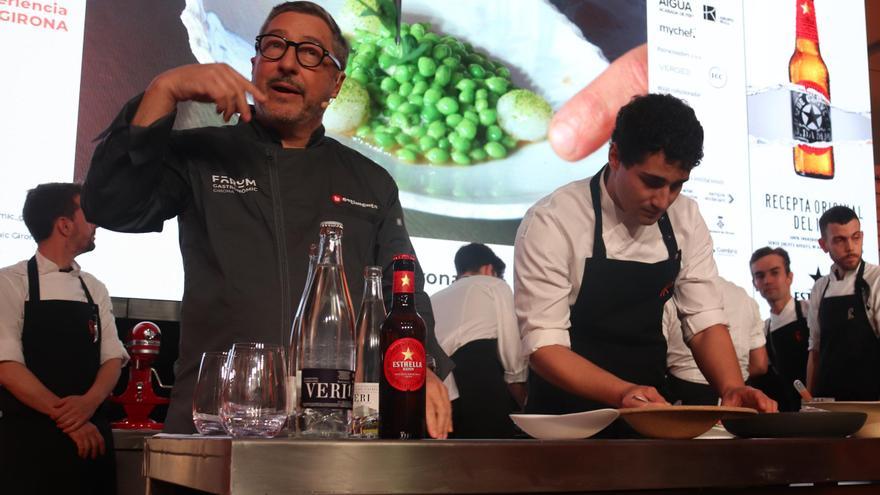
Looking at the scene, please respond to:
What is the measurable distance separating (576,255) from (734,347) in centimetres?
69

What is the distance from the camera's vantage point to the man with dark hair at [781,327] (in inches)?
148

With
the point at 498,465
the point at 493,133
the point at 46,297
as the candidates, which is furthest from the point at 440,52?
the point at 498,465

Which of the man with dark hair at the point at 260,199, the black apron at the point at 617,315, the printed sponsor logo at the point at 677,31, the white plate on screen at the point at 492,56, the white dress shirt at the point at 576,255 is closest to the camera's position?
the man with dark hair at the point at 260,199

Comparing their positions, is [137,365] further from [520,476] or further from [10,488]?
[520,476]

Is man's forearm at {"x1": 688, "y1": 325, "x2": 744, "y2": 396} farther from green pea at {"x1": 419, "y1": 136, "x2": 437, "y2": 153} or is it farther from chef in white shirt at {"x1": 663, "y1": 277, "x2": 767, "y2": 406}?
green pea at {"x1": 419, "y1": 136, "x2": 437, "y2": 153}

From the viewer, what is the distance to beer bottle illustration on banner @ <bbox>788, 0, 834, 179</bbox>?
14.0 ft

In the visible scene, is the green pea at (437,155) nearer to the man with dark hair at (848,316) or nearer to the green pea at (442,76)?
the green pea at (442,76)

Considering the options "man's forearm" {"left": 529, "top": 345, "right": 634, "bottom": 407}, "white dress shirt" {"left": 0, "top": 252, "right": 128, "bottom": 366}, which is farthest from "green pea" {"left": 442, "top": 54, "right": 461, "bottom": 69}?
"man's forearm" {"left": 529, "top": 345, "right": 634, "bottom": 407}

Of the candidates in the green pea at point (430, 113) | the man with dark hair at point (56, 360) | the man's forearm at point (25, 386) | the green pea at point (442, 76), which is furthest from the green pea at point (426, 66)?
the man's forearm at point (25, 386)

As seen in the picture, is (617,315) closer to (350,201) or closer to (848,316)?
(350,201)

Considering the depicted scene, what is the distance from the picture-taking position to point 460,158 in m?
3.41

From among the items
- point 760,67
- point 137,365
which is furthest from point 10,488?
point 760,67

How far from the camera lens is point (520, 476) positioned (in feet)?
2.49

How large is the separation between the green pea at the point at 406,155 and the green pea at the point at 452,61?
14.5 inches
